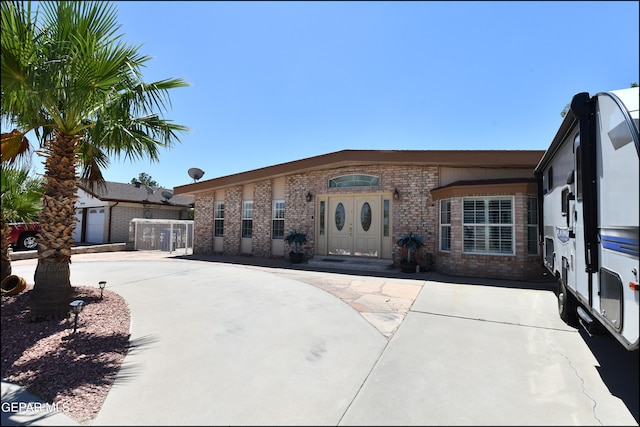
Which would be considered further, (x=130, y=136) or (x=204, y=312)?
(x=130, y=136)

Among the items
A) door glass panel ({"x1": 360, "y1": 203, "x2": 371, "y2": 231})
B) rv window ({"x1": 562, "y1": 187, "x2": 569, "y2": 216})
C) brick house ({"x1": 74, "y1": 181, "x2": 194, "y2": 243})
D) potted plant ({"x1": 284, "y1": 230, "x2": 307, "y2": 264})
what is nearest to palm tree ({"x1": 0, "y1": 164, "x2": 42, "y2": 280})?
potted plant ({"x1": 284, "y1": 230, "x2": 307, "y2": 264})

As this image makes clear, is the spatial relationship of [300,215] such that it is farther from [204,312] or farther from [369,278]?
[204,312]

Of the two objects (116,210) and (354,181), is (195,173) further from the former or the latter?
(354,181)

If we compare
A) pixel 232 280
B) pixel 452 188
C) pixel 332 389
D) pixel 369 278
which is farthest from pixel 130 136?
pixel 452 188

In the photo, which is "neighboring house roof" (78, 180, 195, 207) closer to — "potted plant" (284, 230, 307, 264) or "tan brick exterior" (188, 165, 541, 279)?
"tan brick exterior" (188, 165, 541, 279)

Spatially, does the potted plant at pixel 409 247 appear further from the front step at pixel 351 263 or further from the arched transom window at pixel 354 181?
the arched transom window at pixel 354 181

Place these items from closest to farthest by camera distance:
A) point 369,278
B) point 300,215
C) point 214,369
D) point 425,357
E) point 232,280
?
point 214,369
point 425,357
point 232,280
point 369,278
point 300,215

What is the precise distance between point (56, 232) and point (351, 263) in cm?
837

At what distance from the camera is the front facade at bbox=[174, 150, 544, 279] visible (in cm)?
894

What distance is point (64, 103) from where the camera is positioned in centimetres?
481

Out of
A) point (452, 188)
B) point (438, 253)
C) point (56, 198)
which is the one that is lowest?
point (438, 253)

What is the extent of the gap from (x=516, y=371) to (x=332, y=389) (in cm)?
208

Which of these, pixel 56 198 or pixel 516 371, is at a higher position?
pixel 56 198

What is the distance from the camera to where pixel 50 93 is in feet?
13.0
